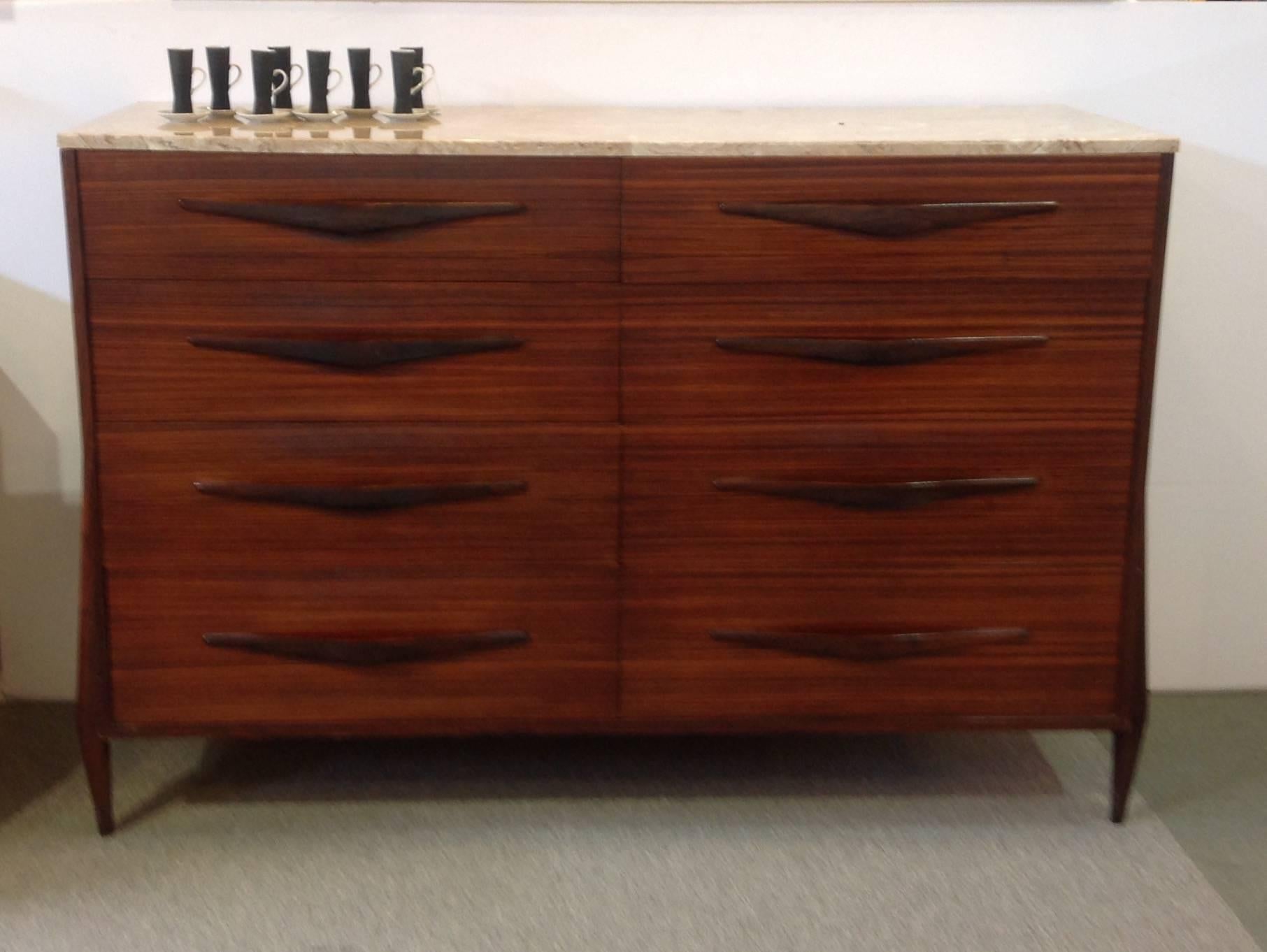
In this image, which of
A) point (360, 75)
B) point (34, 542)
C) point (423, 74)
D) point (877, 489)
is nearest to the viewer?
point (877, 489)

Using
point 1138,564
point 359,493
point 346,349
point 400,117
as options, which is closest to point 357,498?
point 359,493

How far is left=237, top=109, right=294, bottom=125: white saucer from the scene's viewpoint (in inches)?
71.5

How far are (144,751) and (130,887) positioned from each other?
37 centimetres

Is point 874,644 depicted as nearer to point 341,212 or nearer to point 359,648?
point 359,648

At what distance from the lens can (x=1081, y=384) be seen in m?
1.79

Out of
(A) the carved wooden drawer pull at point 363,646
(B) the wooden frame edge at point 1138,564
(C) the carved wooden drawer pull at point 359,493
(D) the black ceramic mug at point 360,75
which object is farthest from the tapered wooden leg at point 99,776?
(B) the wooden frame edge at point 1138,564

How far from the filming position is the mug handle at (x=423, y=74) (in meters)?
1.91

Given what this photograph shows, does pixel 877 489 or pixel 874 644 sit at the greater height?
pixel 877 489

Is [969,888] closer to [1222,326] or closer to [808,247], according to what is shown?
[808,247]

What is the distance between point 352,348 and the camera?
1.73 metres

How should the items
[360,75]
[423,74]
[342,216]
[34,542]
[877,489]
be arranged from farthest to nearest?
[34,542] → [423,74] → [360,75] → [877,489] → [342,216]

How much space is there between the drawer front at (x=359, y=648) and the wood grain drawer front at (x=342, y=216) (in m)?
0.40

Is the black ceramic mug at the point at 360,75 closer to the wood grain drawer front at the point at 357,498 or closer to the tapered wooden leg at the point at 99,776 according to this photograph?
the wood grain drawer front at the point at 357,498

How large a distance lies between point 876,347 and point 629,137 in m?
0.40
